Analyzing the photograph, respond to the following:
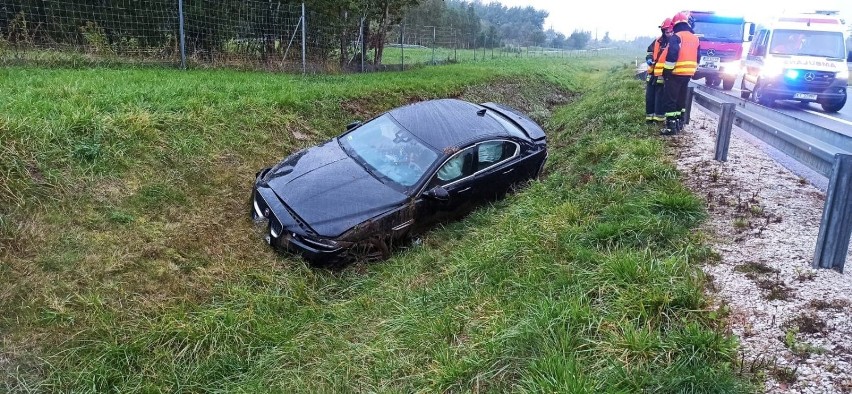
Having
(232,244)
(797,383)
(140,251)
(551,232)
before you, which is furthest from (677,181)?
(140,251)

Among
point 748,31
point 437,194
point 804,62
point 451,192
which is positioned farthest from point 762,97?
point 437,194

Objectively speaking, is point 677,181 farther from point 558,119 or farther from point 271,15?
point 271,15

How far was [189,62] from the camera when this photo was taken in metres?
11.0

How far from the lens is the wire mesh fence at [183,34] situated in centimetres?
945

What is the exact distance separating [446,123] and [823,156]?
12.4 ft

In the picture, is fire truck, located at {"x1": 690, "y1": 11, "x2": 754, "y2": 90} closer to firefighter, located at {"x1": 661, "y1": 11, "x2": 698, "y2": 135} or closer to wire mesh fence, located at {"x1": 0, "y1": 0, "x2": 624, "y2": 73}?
firefighter, located at {"x1": 661, "y1": 11, "x2": 698, "y2": 135}

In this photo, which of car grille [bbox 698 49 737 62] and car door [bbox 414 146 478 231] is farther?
car grille [bbox 698 49 737 62]

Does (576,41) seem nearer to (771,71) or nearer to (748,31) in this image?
(748,31)

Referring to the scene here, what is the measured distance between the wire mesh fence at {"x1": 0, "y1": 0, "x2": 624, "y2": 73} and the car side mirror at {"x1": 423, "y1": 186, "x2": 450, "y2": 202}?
7.73 meters

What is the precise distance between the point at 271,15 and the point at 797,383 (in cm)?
1303

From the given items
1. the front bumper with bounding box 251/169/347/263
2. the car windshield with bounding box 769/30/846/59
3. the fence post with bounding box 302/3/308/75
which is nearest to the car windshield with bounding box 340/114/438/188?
the front bumper with bounding box 251/169/347/263

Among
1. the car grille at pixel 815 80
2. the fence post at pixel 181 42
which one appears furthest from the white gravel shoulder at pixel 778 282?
the fence post at pixel 181 42

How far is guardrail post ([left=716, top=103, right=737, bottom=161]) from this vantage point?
5.72 metres

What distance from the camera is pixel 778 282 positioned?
315 centimetres
